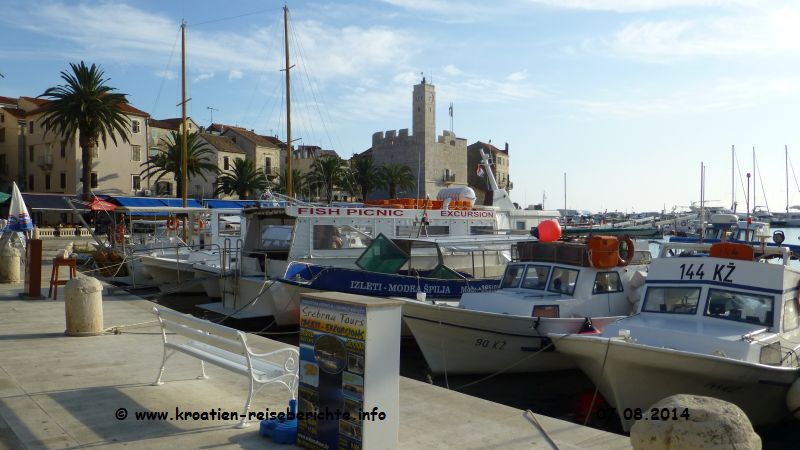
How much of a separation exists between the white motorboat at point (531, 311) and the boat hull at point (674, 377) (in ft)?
6.96

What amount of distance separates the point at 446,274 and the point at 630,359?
7617 mm

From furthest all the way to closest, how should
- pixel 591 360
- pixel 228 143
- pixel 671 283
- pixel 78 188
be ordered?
pixel 228 143, pixel 78 188, pixel 671 283, pixel 591 360

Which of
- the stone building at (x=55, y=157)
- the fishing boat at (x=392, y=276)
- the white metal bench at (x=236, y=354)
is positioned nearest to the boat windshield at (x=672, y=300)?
the fishing boat at (x=392, y=276)

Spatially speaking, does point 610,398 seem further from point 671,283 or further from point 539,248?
point 539,248

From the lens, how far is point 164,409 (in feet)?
24.3

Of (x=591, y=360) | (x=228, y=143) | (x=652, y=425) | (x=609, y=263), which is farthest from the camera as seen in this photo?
(x=228, y=143)

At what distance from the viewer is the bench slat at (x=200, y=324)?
7.20 metres

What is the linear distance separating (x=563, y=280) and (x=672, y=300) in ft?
7.87

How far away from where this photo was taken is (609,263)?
13484 millimetres

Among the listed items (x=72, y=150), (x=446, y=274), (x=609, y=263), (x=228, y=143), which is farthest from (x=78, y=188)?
(x=609, y=263)

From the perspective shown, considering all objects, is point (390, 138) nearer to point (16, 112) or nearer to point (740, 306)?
point (16, 112)

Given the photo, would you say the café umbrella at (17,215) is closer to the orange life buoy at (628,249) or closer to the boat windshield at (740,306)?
the orange life buoy at (628,249)

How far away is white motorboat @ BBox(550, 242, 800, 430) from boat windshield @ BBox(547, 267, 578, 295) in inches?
66.8

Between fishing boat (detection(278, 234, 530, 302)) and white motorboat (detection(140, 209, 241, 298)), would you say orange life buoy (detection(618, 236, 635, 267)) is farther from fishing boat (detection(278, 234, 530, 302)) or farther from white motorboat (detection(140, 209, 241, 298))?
white motorboat (detection(140, 209, 241, 298))
